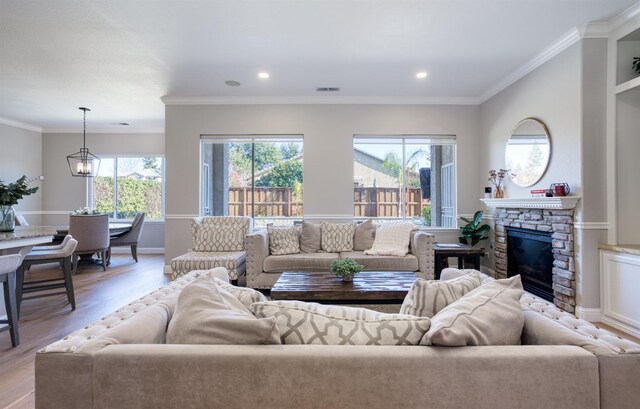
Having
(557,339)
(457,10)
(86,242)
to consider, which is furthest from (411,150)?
(86,242)

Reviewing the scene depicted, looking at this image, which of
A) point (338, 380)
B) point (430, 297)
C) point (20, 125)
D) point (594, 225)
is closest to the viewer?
point (338, 380)

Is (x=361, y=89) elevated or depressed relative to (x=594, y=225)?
elevated

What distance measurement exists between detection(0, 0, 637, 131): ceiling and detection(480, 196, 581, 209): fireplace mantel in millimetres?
1642

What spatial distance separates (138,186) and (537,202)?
7468mm

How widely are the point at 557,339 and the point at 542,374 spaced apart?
181 millimetres

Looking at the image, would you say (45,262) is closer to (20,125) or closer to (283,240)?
(283,240)

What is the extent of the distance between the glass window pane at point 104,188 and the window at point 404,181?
18.5ft

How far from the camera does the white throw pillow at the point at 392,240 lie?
3971 mm

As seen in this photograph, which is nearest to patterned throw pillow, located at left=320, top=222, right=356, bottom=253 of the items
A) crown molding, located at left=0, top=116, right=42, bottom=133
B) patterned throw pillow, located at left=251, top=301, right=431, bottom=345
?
patterned throw pillow, located at left=251, top=301, right=431, bottom=345

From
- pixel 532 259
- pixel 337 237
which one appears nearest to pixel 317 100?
pixel 337 237

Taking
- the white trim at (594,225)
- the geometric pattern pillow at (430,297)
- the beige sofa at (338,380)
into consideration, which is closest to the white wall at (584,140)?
the white trim at (594,225)

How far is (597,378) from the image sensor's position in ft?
2.98

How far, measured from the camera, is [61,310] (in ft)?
11.0

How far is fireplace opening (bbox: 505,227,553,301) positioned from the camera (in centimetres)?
356
